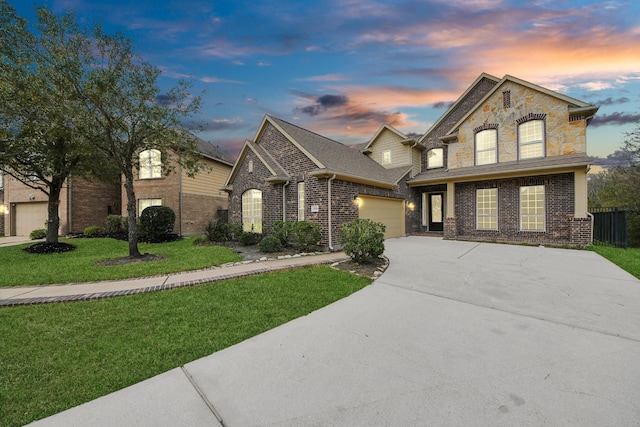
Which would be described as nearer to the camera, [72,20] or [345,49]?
[72,20]

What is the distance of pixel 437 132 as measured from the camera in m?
16.8

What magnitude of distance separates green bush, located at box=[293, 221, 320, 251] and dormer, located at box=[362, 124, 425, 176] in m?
9.27

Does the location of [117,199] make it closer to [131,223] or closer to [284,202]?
Answer: [131,223]

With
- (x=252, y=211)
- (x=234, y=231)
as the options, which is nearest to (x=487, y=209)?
(x=252, y=211)

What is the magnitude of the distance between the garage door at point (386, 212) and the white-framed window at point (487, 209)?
387cm

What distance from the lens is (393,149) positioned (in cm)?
1717

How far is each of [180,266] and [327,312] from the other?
5383 mm

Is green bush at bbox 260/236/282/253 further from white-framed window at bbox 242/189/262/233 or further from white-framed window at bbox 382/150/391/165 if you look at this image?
white-framed window at bbox 382/150/391/165

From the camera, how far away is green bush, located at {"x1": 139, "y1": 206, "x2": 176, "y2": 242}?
1334 centimetres

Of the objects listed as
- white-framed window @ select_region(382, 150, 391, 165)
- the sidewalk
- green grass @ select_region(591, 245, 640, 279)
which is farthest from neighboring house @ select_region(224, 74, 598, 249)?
the sidewalk

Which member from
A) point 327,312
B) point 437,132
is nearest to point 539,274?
point 327,312

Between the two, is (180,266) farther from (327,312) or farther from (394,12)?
(394,12)

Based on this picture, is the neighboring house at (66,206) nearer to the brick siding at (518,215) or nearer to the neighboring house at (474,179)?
the neighboring house at (474,179)

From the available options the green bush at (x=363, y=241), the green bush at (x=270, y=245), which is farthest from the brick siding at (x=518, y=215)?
the green bush at (x=270, y=245)
